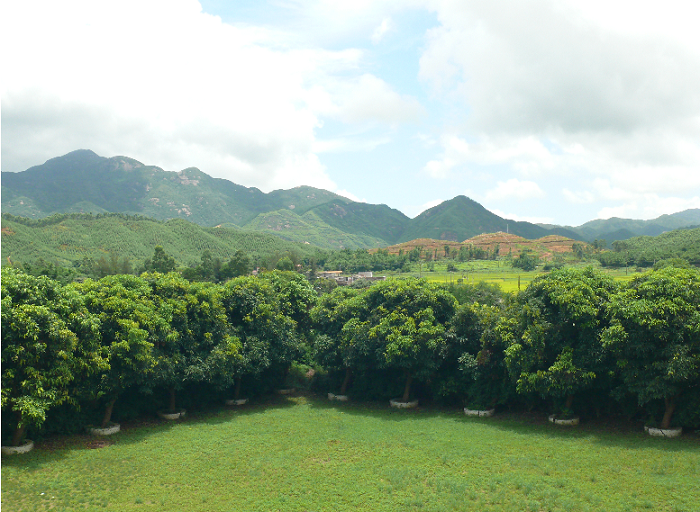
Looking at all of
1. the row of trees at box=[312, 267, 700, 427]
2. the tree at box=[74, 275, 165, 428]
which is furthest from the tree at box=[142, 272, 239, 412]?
the row of trees at box=[312, 267, 700, 427]

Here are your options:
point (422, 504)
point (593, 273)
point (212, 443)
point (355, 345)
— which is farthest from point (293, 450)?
point (593, 273)

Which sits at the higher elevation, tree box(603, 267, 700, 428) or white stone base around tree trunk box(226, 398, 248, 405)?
tree box(603, 267, 700, 428)

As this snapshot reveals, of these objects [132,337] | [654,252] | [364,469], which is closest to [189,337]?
[132,337]

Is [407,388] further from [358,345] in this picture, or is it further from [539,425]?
[539,425]

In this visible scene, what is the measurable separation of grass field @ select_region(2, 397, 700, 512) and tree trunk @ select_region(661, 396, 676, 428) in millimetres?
846

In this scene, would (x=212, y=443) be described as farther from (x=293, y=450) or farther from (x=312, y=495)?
(x=312, y=495)

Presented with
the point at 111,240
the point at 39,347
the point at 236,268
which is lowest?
the point at 39,347

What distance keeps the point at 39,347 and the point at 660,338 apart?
957 inches

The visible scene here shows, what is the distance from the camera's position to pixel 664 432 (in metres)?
18.4

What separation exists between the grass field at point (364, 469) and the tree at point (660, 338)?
205cm

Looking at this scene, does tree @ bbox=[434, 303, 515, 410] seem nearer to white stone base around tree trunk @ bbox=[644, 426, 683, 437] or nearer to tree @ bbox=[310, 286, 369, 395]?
tree @ bbox=[310, 286, 369, 395]

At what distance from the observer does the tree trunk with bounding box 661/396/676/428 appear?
1852cm

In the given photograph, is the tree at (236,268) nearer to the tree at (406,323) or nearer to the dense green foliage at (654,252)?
the tree at (406,323)

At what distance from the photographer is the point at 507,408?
24.6m
